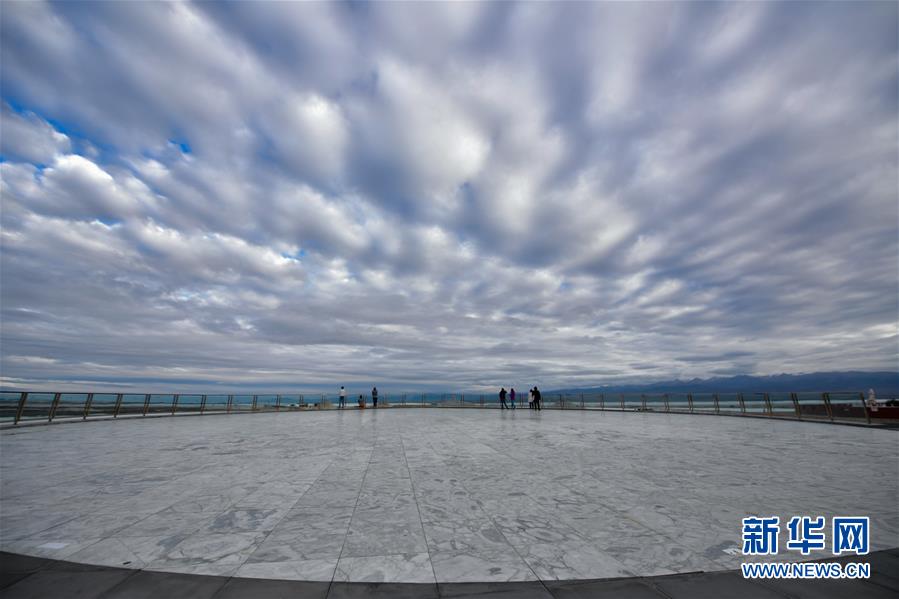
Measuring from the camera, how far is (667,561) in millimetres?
3961

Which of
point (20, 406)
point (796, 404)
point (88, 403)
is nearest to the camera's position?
point (20, 406)

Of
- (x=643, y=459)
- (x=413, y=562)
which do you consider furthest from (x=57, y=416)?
(x=643, y=459)

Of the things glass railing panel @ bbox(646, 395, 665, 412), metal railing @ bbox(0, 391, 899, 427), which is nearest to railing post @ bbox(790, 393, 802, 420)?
metal railing @ bbox(0, 391, 899, 427)

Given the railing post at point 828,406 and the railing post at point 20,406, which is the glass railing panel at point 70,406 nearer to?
the railing post at point 20,406

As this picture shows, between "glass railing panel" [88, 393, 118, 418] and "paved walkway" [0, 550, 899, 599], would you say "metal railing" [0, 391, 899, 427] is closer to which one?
"glass railing panel" [88, 393, 118, 418]

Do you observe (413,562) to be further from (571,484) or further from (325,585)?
(571,484)

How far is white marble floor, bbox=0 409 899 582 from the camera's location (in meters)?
4.04

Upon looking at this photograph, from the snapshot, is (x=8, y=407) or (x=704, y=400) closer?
(x=8, y=407)

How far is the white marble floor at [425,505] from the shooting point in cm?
404

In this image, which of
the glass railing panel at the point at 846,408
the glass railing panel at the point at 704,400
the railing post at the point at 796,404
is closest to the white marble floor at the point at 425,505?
the railing post at the point at 796,404

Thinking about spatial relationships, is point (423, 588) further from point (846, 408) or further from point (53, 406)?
point (846, 408)

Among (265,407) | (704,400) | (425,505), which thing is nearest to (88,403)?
(265,407)

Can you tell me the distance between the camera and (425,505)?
5824mm

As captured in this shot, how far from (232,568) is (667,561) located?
14.8ft
